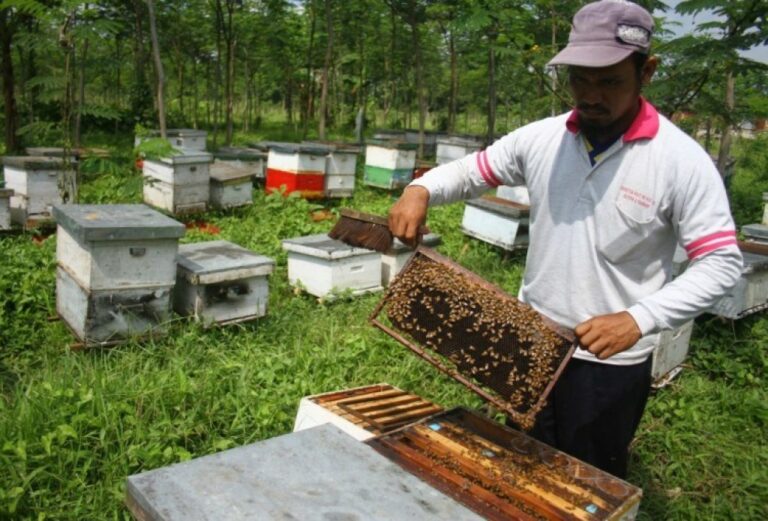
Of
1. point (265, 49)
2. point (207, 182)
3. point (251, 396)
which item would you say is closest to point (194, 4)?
point (265, 49)

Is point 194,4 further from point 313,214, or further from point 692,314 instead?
point 692,314

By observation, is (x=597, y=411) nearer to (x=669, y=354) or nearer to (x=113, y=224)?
(x=669, y=354)

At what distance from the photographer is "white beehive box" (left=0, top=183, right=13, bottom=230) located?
6.05m

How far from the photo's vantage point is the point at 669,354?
4.50 meters

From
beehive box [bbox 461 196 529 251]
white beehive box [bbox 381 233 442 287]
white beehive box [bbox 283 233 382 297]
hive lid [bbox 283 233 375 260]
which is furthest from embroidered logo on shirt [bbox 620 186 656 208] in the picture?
beehive box [bbox 461 196 529 251]

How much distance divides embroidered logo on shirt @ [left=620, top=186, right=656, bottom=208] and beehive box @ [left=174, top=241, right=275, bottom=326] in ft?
10.5

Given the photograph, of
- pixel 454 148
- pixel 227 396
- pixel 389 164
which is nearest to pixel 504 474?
pixel 227 396

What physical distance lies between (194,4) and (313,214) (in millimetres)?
8591

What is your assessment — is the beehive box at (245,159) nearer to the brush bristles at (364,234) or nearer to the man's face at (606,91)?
the brush bristles at (364,234)

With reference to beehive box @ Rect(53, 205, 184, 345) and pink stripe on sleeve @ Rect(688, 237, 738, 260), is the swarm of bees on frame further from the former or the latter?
beehive box @ Rect(53, 205, 184, 345)

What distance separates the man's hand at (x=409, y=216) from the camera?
2.17m

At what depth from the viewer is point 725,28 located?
5.43 metres

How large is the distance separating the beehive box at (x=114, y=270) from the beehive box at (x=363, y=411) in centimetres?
193

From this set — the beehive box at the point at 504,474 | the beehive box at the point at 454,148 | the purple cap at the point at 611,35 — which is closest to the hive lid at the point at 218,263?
the beehive box at the point at 504,474
